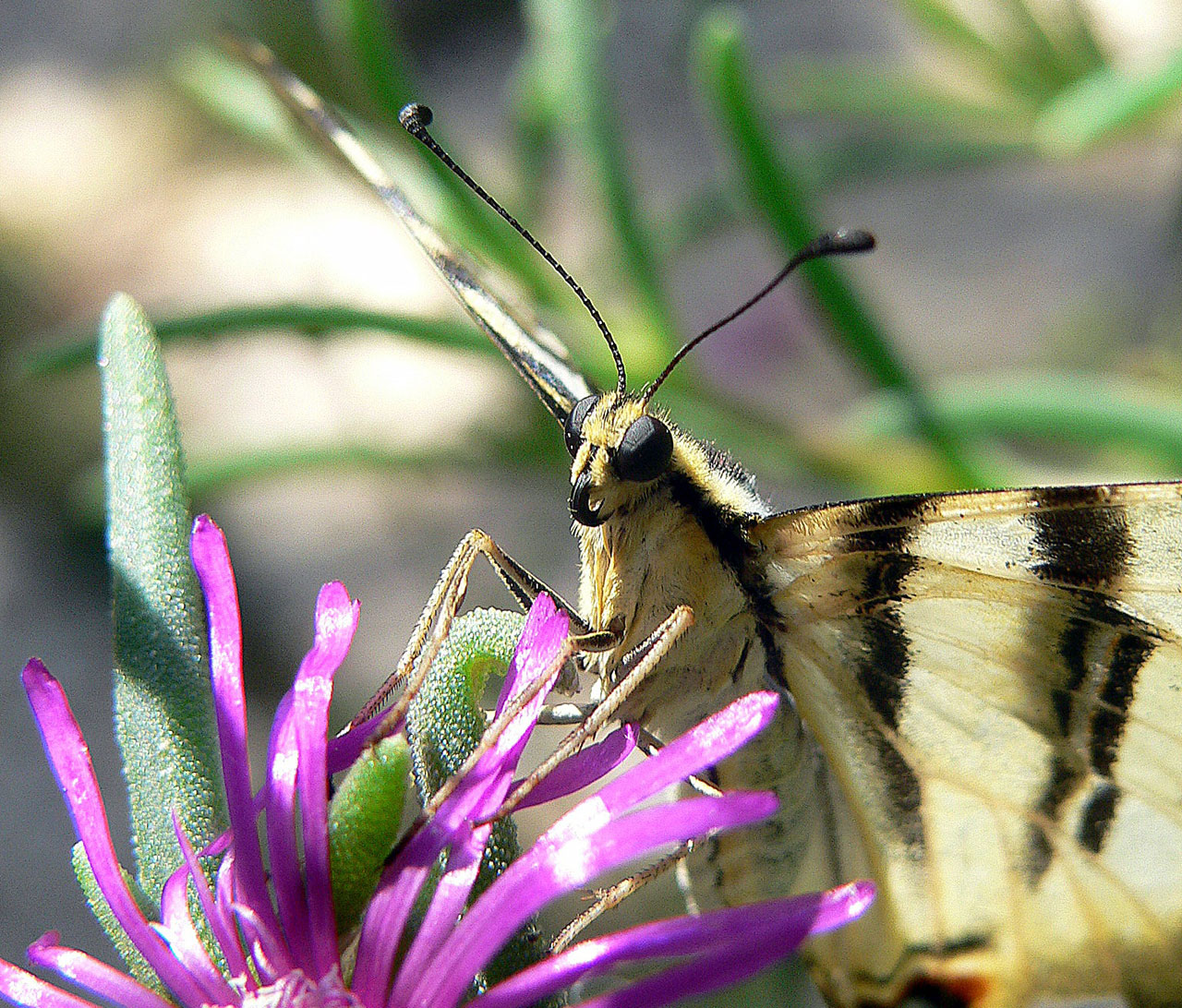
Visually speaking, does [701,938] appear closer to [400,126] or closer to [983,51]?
[400,126]

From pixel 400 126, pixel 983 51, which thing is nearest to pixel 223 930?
pixel 400 126

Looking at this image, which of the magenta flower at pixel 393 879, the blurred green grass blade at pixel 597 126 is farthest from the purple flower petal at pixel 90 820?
the blurred green grass blade at pixel 597 126

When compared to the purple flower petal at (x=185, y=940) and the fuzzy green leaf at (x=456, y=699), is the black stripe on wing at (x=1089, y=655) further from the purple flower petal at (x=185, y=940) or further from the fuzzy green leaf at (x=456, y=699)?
the purple flower petal at (x=185, y=940)

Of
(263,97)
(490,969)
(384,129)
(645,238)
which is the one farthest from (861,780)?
(384,129)

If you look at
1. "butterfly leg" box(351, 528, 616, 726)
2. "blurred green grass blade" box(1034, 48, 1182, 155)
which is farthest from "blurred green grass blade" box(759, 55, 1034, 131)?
"butterfly leg" box(351, 528, 616, 726)

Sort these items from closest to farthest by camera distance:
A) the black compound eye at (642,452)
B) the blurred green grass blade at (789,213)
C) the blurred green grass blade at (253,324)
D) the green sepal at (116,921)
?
1. the green sepal at (116,921)
2. the black compound eye at (642,452)
3. the blurred green grass blade at (253,324)
4. the blurred green grass blade at (789,213)

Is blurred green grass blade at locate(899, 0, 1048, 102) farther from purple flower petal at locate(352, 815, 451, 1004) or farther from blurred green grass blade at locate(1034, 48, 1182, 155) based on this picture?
purple flower petal at locate(352, 815, 451, 1004)
